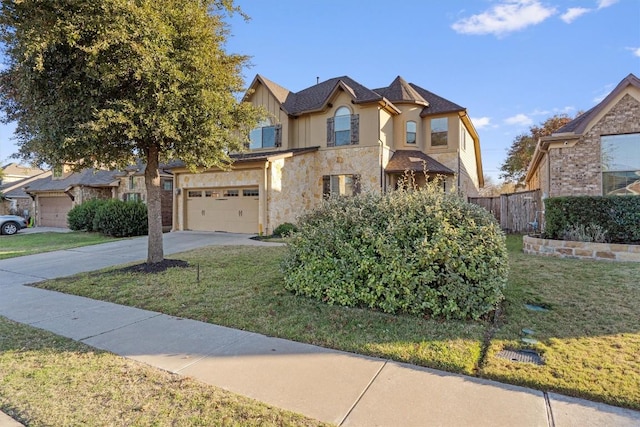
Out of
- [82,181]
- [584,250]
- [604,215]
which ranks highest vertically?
[82,181]

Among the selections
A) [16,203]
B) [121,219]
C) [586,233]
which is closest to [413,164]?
[586,233]

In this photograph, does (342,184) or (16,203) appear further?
(16,203)

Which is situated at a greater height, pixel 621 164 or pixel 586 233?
pixel 621 164

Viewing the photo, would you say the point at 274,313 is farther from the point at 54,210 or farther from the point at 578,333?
the point at 54,210

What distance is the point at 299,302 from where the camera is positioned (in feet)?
18.2

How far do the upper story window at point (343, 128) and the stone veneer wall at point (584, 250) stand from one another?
9289 mm

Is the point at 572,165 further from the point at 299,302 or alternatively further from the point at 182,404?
the point at 182,404

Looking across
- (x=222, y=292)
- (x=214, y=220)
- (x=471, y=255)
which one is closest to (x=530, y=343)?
(x=471, y=255)

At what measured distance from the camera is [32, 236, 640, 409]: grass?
3.41 meters

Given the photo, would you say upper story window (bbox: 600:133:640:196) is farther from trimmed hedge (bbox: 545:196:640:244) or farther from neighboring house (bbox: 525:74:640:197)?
trimmed hedge (bbox: 545:196:640:244)

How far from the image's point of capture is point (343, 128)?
16984 millimetres

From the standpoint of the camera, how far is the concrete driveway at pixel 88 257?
8.91 meters

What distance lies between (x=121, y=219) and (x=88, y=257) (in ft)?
22.2

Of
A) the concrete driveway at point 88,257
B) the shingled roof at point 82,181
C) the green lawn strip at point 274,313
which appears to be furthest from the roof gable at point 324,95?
the shingled roof at point 82,181
